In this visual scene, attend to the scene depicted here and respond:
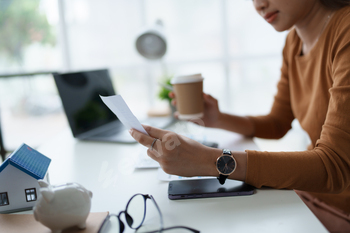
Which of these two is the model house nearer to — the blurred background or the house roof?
the house roof

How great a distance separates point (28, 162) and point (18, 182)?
0.16 ft

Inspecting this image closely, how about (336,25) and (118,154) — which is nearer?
(336,25)

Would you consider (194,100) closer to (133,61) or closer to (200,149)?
(200,149)

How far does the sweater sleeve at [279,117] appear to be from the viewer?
1177mm

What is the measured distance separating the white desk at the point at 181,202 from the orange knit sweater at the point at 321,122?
2.1 inches

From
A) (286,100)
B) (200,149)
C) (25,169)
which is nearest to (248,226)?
(200,149)

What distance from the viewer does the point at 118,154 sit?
100 centimetres

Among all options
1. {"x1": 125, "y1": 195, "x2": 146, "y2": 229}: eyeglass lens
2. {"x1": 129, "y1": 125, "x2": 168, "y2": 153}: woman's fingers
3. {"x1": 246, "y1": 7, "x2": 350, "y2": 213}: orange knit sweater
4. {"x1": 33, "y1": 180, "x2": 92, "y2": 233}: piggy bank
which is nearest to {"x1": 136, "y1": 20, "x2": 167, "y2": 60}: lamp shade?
{"x1": 246, "y1": 7, "x2": 350, "y2": 213}: orange knit sweater

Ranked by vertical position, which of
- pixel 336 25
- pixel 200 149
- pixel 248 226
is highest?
pixel 336 25

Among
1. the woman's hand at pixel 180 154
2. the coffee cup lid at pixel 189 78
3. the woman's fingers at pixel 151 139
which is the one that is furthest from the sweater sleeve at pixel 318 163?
the coffee cup lid at pixel 189 78

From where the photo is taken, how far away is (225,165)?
668 millimetres

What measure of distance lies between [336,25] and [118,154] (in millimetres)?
838

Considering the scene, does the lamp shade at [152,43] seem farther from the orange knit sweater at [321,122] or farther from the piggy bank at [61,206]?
the piggy bank at [61,206]

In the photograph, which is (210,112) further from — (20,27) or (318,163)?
(20,27)
